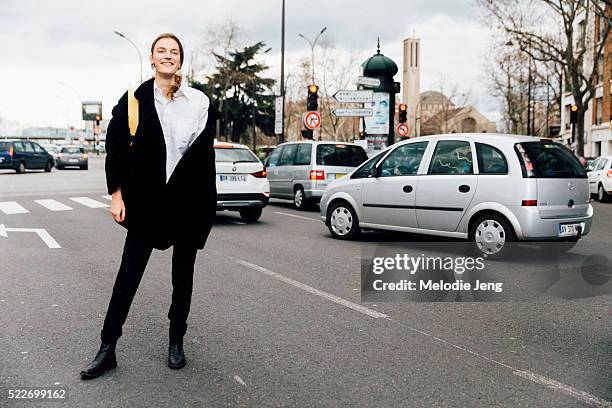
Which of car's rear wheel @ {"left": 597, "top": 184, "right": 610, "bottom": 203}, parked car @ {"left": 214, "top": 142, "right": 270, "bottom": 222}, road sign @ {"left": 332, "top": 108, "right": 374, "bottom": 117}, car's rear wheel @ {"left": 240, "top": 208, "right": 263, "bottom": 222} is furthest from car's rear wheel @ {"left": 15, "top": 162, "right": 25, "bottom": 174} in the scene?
car's rear wheel @ {"left": 597, "top": 184, "right": 610, "bottom": 203}

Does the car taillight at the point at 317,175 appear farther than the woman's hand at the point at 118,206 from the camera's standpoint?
Yes

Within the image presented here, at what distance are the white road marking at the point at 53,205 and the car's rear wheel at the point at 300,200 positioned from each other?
538cm

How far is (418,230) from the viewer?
9.19 meters

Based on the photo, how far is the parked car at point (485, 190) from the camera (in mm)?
8164

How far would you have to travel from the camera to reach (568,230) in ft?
27.5

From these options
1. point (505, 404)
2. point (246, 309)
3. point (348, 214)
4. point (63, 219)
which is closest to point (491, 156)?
point (348, 214)

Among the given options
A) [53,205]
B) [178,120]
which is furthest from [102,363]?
[53,205]

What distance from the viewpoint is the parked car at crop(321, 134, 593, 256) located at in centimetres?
816

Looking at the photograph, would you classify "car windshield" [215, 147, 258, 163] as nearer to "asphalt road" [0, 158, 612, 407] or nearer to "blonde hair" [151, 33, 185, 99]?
"asphalt road" [0, 158, 612, 407]

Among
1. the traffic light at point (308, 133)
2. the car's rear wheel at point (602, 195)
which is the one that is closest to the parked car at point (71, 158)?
the traffic light at point (308, 133)

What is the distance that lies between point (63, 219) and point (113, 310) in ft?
32.9

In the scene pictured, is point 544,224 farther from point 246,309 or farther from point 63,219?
point 63,219

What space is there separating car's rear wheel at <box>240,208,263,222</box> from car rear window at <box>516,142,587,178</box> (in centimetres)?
628

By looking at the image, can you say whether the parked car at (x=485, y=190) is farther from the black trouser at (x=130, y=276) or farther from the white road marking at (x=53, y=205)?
the white road marking at (x=53, y=205)
